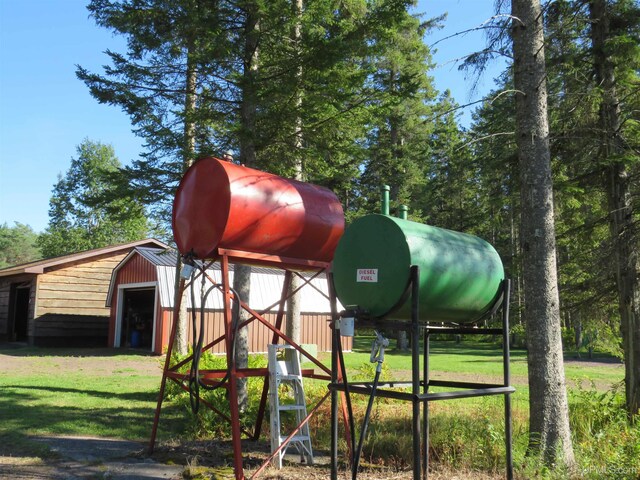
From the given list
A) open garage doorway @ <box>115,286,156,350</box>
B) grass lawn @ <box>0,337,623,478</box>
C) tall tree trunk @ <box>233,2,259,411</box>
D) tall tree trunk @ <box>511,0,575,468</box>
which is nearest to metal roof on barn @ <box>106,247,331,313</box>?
open garage doorway @ <box>115,286,156,350</box>

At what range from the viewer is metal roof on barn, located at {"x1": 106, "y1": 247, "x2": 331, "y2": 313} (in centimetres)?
2092

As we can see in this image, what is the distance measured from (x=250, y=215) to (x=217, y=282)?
16.3m

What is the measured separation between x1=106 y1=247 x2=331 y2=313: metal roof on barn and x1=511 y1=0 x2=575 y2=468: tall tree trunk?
1335cm

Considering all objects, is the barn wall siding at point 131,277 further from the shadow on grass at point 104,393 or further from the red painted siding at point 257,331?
the shadow on grass at point 104,393

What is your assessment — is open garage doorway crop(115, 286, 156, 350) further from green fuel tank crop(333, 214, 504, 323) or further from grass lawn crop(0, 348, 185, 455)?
green fuel tank crop(333, 214, 504, 323)

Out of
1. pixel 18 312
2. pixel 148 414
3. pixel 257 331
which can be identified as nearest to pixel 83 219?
pixel 18 312

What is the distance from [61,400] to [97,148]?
53.4 m

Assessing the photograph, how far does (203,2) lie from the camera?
9672 mm

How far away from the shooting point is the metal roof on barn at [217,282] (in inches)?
824

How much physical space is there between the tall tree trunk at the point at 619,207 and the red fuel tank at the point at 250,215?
4.46 m

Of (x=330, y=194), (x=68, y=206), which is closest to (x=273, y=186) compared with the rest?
(x=330, y=194)

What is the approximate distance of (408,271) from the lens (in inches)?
193

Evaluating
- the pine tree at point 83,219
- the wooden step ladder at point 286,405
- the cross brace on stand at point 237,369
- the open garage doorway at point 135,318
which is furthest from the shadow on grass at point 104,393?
the pine tree at point 83,219

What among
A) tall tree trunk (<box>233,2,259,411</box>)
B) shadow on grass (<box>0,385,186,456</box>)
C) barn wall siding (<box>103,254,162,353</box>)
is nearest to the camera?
shadow on grass (<box>0,385,186,456</box>)
